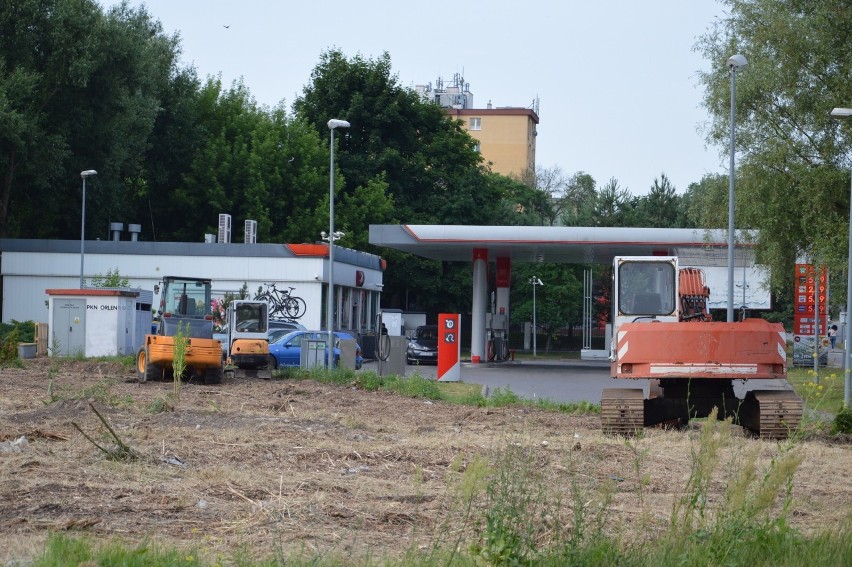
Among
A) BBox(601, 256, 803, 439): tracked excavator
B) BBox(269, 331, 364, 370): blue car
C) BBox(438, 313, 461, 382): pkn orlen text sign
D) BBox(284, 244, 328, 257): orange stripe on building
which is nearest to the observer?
BBox(601, 256, 803, 439): tracked excavator

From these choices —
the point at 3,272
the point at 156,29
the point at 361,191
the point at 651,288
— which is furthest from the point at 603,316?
the point at 651,288

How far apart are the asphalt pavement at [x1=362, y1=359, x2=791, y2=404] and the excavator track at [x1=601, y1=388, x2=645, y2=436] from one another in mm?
3723

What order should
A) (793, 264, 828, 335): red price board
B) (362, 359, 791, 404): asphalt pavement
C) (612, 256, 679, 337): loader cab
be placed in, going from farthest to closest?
(793, 264, 828, 335): red price board < (362, 359, 791, 404): asphalt pavement < (612, 256, 679, 337): loader cab

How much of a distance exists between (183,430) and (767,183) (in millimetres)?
19692

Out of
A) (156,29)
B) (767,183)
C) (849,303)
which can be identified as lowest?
(849,303)

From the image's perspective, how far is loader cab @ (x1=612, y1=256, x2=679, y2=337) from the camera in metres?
19.5

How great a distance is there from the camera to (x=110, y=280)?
48062 millimetres

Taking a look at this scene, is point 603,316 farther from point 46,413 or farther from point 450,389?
point 46,413

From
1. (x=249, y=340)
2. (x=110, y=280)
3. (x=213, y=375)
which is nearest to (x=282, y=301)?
(x=110, y=280)

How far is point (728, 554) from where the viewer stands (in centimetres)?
738

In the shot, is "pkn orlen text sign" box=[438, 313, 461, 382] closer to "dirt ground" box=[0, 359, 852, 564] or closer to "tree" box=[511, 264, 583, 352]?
"dirt ground" box=[0, 359, 852, 564]

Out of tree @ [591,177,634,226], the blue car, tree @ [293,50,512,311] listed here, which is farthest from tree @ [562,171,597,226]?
the blue car

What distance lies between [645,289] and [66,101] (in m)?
35.3

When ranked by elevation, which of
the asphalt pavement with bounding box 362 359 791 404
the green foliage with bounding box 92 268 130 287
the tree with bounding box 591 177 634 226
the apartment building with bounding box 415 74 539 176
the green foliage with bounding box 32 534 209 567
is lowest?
the asphalt pavement with bounding box 362 359 791 404
